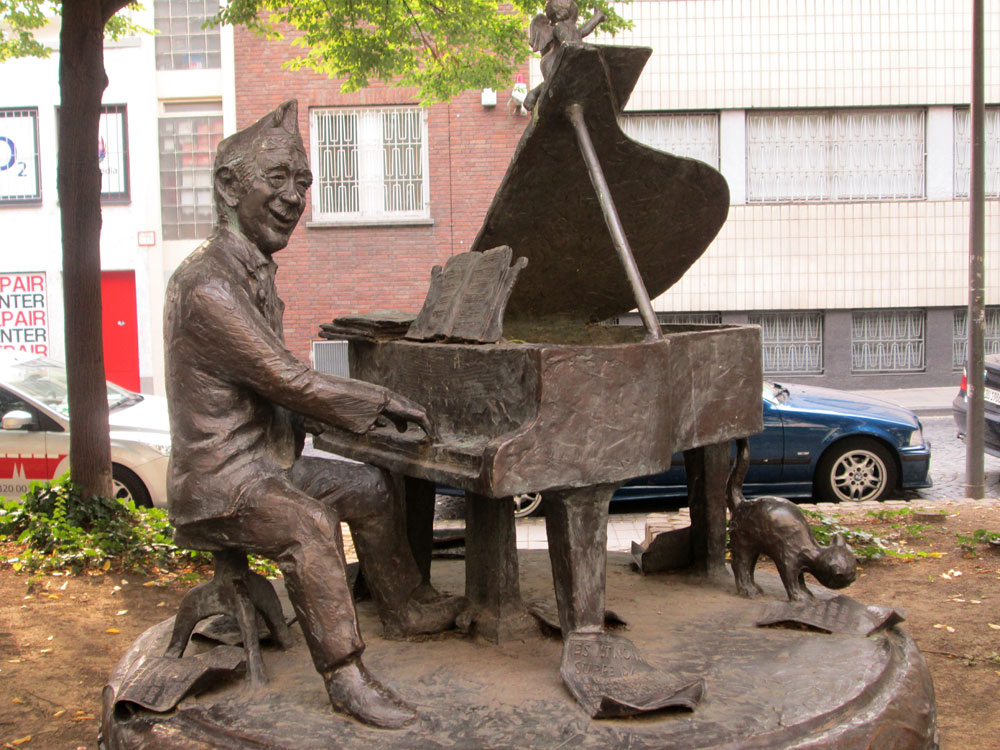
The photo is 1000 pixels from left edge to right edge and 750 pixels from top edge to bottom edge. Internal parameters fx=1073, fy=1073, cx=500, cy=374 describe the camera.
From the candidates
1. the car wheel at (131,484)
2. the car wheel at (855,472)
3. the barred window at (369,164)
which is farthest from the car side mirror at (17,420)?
the barred window at (369,164)

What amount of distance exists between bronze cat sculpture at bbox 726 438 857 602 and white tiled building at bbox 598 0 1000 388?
11575mm

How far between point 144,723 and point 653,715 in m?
1.64

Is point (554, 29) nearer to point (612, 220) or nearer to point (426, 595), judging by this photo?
point (612, 220)

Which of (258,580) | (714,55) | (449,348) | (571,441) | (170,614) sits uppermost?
(714,55)

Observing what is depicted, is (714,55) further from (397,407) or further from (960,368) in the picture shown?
(397,407)

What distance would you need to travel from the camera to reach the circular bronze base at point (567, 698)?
328 centimetres

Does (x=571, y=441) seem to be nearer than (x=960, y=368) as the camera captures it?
Yes

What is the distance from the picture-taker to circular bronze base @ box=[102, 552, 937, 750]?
3.28 m

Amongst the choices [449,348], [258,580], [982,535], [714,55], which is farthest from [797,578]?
[714,55]

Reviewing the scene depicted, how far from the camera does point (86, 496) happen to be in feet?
23.2

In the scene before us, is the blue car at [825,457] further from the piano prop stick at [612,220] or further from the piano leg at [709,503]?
the piano prop stick at [612,220]

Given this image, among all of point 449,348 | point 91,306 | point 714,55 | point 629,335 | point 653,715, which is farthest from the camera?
point 714,55

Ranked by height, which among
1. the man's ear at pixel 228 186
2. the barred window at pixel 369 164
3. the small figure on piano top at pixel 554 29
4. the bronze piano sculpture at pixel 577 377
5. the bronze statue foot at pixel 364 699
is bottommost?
the bronze statue foot at pixel 364 699

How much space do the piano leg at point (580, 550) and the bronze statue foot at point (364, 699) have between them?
0.65 meters
